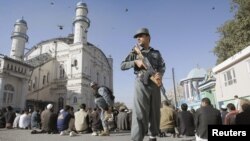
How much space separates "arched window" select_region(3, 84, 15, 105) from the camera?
29047mm

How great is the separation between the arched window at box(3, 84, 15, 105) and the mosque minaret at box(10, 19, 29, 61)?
32.3 feet

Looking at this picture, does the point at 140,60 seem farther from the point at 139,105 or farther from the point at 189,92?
the point at 189,92

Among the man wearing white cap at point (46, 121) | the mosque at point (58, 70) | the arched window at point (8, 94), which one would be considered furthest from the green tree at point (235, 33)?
the arched window at point (8, 94)

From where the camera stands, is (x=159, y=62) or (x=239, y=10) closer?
(x=159, y=62)

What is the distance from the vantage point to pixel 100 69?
5078 cm

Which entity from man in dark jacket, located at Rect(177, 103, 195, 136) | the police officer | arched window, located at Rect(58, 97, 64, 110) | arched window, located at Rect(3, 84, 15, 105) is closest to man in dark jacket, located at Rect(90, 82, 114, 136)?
man in dark jacket, located at Rect(177, 103, 195, 136)

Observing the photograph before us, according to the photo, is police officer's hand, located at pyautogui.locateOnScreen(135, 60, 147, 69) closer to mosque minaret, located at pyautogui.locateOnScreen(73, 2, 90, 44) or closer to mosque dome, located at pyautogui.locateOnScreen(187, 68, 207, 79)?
mosque dome, located at pyautogui.locateOnScreen(187, 68, 207, 79)

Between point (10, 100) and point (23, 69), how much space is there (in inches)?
201

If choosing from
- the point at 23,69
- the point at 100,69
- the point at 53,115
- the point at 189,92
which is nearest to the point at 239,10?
the point at 189,92

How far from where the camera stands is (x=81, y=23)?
40219 millimetres

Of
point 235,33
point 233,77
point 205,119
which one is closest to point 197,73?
point 235,33

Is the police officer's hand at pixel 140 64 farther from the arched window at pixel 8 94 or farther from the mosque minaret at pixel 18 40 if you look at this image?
the mosque minaret at pixel 18 40

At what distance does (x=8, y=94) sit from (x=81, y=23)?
709 inches

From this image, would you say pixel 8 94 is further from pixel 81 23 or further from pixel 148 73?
pixel 148 73
